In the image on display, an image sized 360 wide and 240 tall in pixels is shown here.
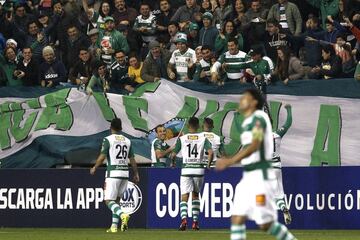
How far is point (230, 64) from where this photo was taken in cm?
2577

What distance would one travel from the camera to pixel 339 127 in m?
24.5

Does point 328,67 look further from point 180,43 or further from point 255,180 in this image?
point 255,180

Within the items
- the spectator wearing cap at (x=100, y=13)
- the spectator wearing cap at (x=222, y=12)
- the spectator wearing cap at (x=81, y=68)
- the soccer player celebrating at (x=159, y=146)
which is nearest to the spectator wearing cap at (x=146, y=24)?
the spectator wearing cap at (x=100, y=13)

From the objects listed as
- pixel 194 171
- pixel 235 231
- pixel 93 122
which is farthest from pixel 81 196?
pixel 235 231

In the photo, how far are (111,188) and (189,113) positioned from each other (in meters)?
3.16

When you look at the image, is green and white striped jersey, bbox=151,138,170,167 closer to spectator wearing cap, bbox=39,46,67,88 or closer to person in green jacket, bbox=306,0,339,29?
spectator wearing cap, bbox=39,46,67,88

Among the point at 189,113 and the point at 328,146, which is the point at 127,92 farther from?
the point at 328,146

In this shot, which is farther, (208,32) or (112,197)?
(208,32)

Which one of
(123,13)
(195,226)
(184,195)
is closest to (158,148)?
(184,195)

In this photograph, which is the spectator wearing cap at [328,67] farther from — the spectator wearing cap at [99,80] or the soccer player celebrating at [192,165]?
the spectator wearing cap at [99,80]

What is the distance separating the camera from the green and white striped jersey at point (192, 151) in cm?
2391

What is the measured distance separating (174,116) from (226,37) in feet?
8.14

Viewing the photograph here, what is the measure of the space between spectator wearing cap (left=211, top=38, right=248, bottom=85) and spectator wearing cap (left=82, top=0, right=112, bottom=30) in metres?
4.12

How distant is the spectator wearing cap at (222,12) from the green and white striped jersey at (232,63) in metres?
1.91
